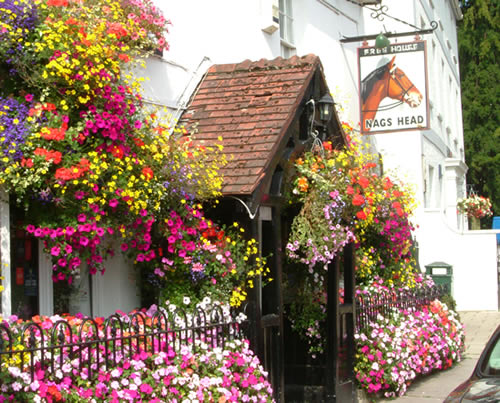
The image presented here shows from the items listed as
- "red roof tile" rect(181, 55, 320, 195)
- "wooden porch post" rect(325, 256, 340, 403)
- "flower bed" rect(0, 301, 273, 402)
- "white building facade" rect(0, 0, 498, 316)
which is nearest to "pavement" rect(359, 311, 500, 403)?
"wooden porch post" rect(325, 256, 340, 403)

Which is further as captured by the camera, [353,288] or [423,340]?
[423,340]

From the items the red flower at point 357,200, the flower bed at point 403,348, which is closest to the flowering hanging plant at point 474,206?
the flower bed at point 403,348

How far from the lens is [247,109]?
7.93 metres

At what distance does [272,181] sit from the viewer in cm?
759

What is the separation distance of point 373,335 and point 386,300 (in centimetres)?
103

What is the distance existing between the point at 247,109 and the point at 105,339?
3378 mm

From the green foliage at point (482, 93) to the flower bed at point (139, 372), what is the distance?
24.5 metres

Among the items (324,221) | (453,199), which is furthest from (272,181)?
(453,199)

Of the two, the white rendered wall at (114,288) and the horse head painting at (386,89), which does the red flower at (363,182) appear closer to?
the white rendered wall at (114,288)

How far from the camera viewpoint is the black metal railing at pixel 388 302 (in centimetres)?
941

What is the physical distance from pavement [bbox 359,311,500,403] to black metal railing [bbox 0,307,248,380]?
10.9ft

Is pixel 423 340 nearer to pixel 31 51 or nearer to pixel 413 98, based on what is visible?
pixel 413 98

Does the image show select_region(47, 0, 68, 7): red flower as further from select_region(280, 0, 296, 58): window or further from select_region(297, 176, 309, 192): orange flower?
select_region(280, 0, 296, 58): window

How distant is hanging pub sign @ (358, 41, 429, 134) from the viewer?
12141 millimetres
